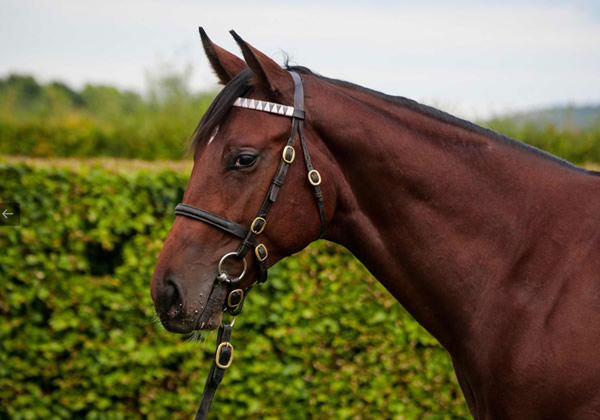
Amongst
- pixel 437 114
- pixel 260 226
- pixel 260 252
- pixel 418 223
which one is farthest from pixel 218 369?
pixel 437 114

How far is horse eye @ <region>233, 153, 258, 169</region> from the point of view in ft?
6.95

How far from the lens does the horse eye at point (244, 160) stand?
2117 mm

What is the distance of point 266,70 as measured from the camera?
2.18 metres

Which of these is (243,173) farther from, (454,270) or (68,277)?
(68,277)

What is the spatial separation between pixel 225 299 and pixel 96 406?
3.39m

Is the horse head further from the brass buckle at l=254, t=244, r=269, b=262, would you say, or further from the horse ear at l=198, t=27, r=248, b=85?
the horse ear at l=198, t=27, r=248, b=85

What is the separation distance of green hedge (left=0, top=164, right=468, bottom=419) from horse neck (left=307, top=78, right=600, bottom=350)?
2.46 m

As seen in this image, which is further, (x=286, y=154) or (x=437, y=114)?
Result: (x=437, y=114)

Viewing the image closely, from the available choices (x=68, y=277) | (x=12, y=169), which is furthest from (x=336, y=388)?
(x=12, y=169)

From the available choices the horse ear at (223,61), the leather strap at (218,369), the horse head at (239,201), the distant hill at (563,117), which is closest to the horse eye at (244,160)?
the horse head at (239,201)

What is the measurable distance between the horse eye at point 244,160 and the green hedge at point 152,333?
2714 mm

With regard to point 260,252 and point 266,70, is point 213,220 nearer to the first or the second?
point 260,252

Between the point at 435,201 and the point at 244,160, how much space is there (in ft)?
2.81

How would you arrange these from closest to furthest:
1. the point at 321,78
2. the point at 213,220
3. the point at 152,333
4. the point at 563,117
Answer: the point at 213,220 < the point at 321,78 < the point at 152,333 < the point at 563,117
